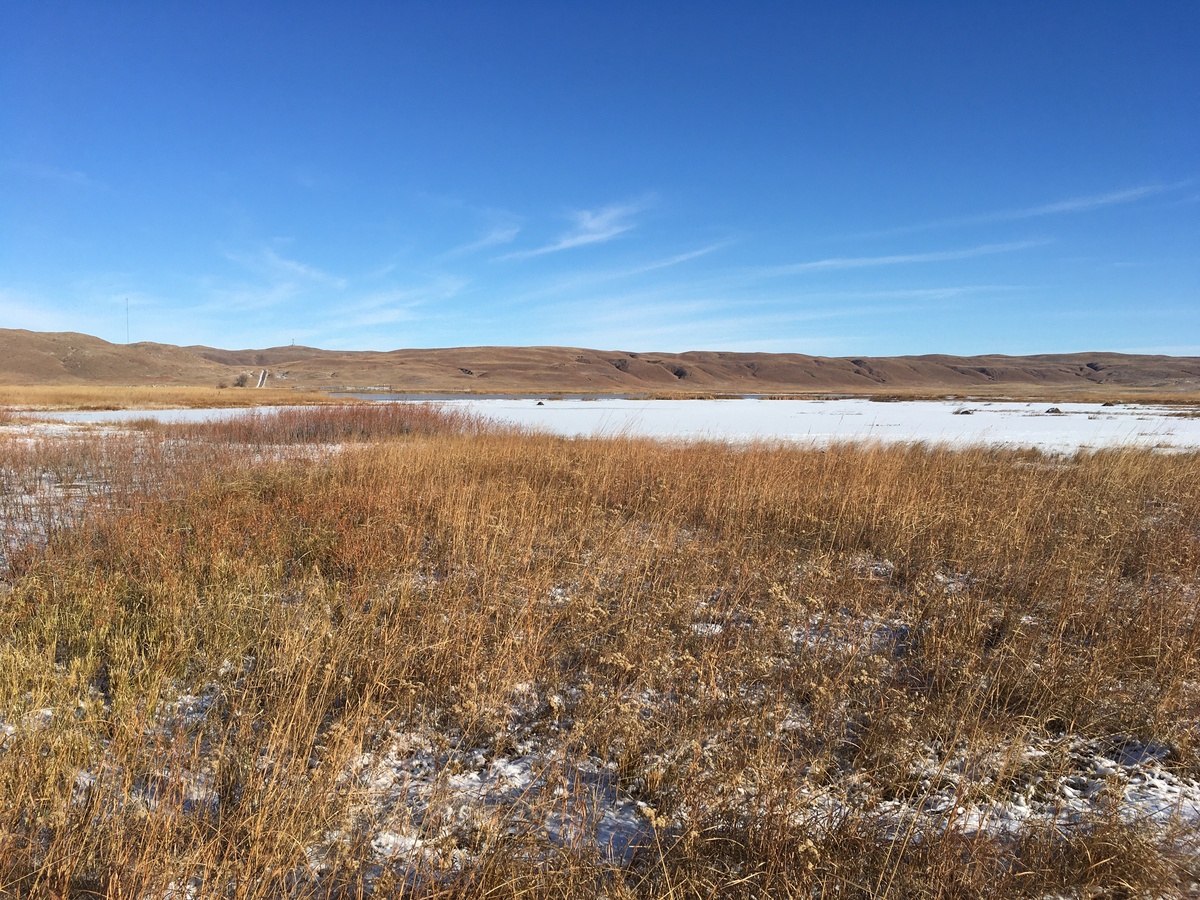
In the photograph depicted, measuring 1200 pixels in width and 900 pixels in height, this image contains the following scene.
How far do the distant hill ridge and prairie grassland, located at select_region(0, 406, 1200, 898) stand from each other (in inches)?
2520

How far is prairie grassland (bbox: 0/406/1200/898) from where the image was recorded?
6.90 ft

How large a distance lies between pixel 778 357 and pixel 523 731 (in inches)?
6759

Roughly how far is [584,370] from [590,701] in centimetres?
12087

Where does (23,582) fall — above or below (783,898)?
above

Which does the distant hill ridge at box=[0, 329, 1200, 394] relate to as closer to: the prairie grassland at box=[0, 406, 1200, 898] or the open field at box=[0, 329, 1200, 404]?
the open field at box=[0, 329, 1200, 404]

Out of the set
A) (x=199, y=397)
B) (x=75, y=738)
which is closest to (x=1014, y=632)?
(x=75, y=738)

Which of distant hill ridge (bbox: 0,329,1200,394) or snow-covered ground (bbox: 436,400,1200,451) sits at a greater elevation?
distant hill ridge (bbox: 0,329,1200,394)

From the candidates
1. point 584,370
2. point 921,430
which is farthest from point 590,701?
point 584,370

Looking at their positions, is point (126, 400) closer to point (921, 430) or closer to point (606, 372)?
point (921, 430)

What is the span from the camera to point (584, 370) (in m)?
123

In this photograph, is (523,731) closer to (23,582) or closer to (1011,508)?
(23,582)

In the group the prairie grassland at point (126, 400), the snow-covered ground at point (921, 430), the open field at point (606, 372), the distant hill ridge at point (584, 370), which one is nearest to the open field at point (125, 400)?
the prairie grassland at point (126, 400)

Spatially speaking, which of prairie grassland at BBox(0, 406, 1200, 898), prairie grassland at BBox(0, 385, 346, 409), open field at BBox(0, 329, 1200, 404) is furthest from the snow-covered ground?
open field at BBox(0, 329, 1200, 404)

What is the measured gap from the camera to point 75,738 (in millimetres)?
2527
